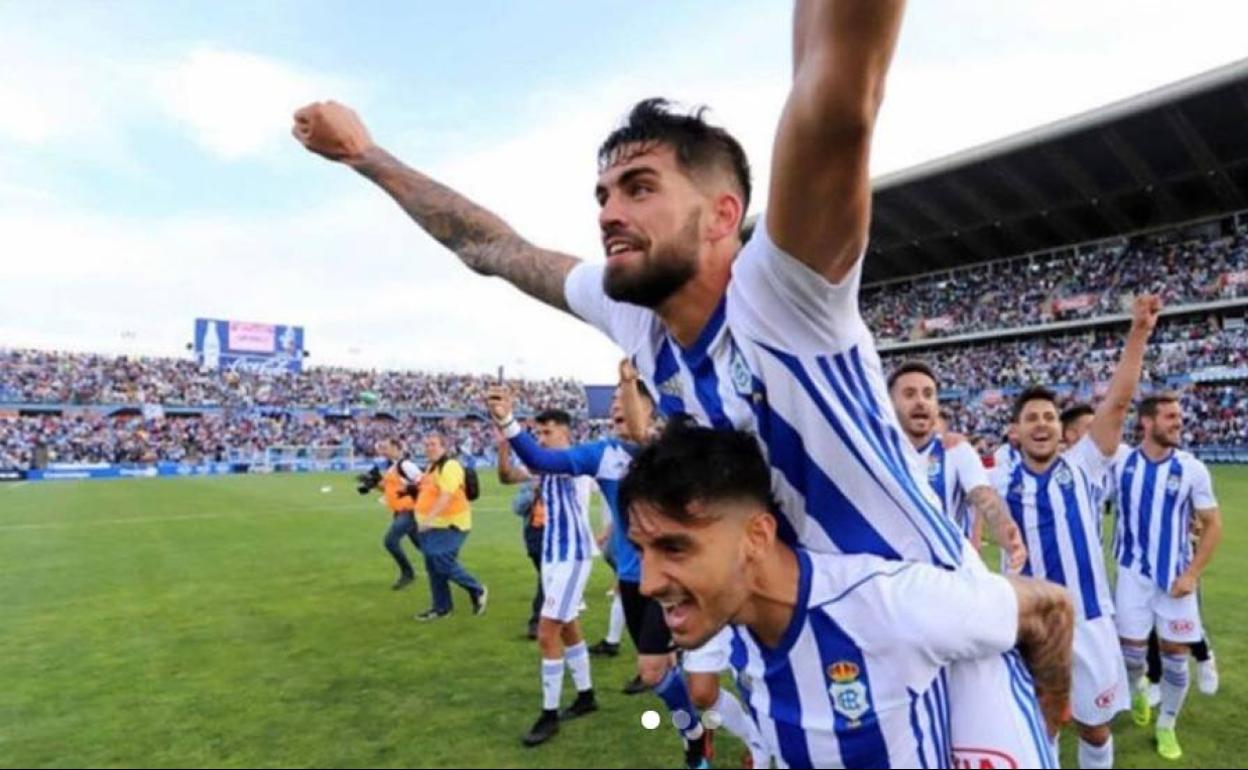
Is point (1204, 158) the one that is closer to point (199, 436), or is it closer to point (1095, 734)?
point (1095, 734)

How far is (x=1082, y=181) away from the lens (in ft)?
132

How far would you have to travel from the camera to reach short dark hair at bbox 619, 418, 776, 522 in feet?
7.16

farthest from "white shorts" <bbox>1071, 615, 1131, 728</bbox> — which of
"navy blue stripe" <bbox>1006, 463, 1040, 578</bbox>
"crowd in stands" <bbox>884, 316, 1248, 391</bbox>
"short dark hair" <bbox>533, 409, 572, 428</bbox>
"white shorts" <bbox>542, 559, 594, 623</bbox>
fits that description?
"crowd in stands" <bbox>884, 316, 1248, 391</bbox>

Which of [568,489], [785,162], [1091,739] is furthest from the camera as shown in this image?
[568,489]

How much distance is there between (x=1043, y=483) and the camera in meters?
6.12

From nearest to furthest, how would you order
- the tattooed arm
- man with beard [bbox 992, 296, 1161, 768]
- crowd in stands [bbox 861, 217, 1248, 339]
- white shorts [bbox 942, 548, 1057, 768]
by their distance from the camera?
white shorts [bbox 942, 548, 1057, 768] → the tattooed arm → man with beard [bbox 992, 296, 1161, 768] → crowd in stands [bbox 861, 217, 1248, 339]

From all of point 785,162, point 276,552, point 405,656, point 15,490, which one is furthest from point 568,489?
point 15,490

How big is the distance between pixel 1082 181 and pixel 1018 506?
40207 millimetres

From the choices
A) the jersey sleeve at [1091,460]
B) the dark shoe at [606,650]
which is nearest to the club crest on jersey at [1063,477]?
the jersey sleeve at [1091,460]

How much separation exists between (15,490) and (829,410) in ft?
143

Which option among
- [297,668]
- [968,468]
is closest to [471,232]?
[968,468]

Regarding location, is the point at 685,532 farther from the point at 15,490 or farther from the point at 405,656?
the point at 15,490

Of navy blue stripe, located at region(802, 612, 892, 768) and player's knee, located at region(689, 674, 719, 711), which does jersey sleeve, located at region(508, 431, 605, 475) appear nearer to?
player's knee, located at region(689, 674, 719, 711)

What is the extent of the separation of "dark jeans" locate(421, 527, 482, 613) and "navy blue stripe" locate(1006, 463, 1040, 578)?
6.84 m
